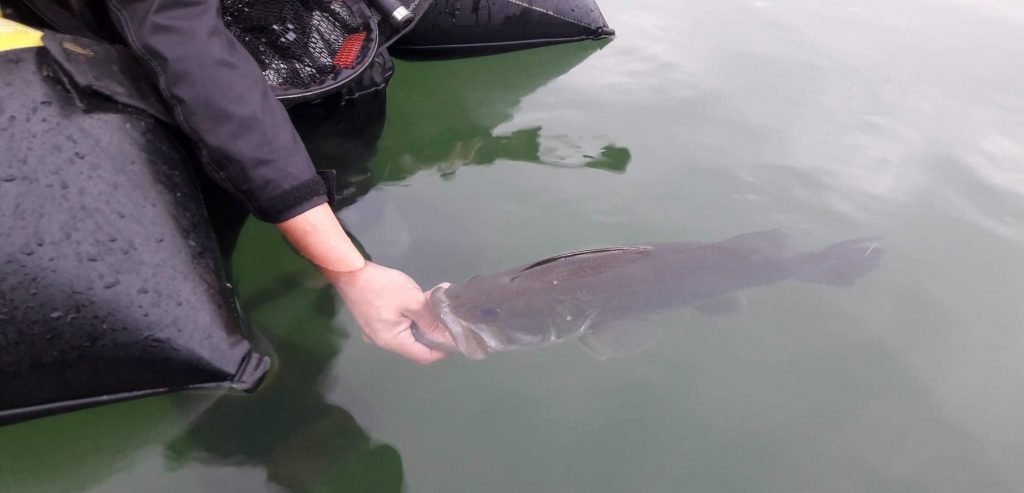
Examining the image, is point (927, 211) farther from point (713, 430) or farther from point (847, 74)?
point (713, 430)

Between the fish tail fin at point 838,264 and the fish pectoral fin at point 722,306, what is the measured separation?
11.9 inches

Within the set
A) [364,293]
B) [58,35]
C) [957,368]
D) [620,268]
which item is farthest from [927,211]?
[58,35]

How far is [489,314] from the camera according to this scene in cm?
249

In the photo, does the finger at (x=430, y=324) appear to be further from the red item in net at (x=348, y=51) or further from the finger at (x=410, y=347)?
the red item in net at (x=348, y=51)

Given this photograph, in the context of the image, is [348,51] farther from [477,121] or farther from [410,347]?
[410,347]

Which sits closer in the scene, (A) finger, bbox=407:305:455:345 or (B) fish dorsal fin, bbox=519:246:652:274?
(A) finger, bbox=407:305:455:345

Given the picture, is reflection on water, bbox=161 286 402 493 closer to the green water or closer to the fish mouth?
the green water

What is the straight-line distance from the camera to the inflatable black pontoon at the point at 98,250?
1.88m

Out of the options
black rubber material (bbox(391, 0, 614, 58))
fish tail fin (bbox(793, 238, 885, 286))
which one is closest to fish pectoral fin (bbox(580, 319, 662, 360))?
fish tail fin (bbox(793, 238, 885, 286))

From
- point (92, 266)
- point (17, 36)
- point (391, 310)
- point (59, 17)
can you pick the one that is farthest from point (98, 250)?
point (59, 17)

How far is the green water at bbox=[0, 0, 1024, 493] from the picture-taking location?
2.22 metres

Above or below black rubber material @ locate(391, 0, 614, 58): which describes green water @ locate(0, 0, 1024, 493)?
below

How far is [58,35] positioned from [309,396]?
1360 millimetres

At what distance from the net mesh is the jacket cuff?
780mm
